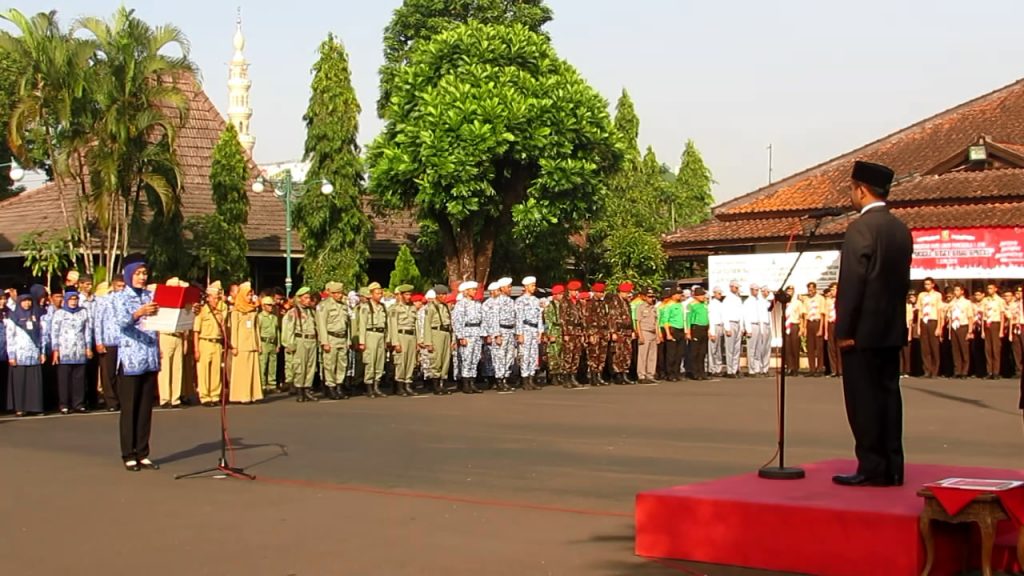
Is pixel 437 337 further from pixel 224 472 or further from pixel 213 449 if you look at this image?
pixel 224 472

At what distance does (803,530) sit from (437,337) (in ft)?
54.4

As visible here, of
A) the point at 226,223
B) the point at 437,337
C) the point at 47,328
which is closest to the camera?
the point at 47,328

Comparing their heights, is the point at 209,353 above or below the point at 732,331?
below

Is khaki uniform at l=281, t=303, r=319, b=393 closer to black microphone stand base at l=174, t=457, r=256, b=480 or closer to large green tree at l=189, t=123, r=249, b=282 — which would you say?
black microphone stand base at l=174, t=457, r=256, b=480

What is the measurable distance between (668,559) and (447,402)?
43.2 feet

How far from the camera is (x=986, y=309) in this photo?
88.0ft

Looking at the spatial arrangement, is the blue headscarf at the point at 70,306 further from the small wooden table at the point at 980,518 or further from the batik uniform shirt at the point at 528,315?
the small wooden table at the point at 980,518

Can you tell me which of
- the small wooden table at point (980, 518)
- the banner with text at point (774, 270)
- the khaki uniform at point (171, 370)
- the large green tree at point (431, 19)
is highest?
the large green tree at point (431, 19)

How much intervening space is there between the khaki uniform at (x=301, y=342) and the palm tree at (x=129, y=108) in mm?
8635

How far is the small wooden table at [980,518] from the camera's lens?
22.6 ft

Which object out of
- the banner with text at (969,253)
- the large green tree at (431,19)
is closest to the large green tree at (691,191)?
the large green tree at (431,19)

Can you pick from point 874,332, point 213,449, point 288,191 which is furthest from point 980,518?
point 288,191

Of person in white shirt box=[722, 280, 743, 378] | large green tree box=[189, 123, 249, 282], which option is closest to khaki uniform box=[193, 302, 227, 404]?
person in white shirt box=[722, 280, 743, 378]

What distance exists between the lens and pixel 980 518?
6.90 meters
